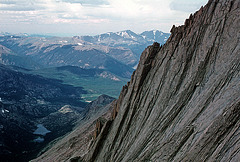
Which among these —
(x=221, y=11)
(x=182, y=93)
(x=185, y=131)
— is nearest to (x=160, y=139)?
(x=185, y=131)

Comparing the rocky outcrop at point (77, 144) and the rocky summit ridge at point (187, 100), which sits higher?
the rocky summit ridge at point (187, 100)

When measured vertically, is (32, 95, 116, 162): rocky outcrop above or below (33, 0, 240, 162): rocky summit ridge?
below

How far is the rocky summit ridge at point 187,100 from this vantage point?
22.7 meters

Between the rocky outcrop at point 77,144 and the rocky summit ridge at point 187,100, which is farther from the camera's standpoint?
the rocky outcrop at point 77,144

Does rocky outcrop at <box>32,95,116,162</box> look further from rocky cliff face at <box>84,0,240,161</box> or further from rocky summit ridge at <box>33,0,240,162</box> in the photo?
rocky cliff face at <box>84,0,240,161</box>

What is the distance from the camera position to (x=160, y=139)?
29.3 m

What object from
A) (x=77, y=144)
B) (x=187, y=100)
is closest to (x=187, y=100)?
(x=187, y=100)

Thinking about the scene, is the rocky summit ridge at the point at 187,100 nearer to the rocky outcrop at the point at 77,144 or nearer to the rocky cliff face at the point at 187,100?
the rocky cliff face at the point at 187,100

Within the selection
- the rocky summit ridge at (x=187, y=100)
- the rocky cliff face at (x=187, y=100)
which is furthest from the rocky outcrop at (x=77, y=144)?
the rocky cliff face at (x=187, y=100)

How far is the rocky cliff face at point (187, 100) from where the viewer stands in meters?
22.7

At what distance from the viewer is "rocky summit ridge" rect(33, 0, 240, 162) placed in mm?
22672

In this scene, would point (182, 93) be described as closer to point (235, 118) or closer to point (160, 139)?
point (160, 139)

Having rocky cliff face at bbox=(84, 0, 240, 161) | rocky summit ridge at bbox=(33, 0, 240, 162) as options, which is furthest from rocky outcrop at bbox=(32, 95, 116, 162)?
rocky cliff face at bbox=(84, 0, 240, 161)

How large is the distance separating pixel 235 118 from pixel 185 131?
5.80m
